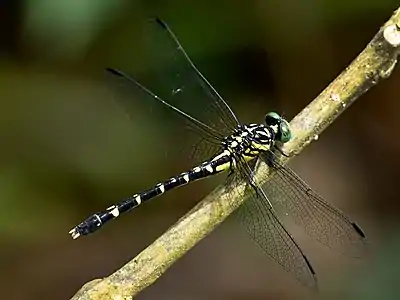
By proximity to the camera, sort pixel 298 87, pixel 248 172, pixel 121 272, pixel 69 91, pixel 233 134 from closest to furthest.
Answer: pixel 121 272, pixel 248 172, pixel 233 134, pixel 69 91, pixel 298 87

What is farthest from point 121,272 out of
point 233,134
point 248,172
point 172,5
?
point 172,5

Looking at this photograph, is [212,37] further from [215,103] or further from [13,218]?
[13,218]

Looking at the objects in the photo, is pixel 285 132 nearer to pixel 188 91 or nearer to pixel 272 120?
pixel 272 120

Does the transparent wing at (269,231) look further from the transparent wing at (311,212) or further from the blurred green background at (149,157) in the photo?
the blurred green background at (149,157)

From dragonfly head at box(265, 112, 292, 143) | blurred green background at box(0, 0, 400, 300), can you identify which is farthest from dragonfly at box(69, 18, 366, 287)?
blurred green background at box(0, 0, 400, 300)

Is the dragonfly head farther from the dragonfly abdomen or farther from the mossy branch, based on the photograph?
the dragonfly abdomen

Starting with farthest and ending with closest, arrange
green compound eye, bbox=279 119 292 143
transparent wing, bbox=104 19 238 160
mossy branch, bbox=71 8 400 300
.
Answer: transparent wing, bbox=104 19 238 160, green compound eye, bbox=279 119 292 143, mossy branch, bbox=71 8 400 300
